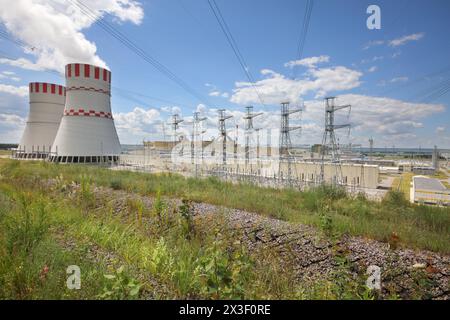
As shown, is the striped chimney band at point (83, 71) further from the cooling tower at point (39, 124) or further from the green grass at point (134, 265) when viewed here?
the green grass at point (134, 265)

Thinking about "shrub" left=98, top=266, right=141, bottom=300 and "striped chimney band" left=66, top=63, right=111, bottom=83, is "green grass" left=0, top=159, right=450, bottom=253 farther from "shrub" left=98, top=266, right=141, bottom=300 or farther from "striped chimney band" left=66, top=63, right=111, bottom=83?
"striped chimney band" left=66, top=63, right=111, bottom=83

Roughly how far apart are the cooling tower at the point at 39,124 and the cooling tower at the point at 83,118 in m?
7.07

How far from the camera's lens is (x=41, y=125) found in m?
26.3

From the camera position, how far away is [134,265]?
2465 mm

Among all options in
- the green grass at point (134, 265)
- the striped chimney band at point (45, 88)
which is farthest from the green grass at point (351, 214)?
the striped chimney band at point (45, 88)

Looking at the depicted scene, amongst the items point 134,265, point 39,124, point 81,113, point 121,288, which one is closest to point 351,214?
point 134,265

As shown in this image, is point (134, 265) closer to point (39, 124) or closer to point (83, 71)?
point (83, 71)

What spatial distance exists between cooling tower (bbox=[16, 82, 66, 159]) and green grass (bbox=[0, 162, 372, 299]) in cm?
2970

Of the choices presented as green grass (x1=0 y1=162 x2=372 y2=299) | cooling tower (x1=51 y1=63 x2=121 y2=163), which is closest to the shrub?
green grass (x1=0 y1=162 x2=372 y2=299)

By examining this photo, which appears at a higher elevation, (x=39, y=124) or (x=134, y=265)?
(x=39, y=124)

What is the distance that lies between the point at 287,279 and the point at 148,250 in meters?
1.97

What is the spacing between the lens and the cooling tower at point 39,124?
84.8 feet

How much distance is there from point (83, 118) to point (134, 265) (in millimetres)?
23268

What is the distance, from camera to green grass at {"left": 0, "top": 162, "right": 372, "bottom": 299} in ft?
6.24
